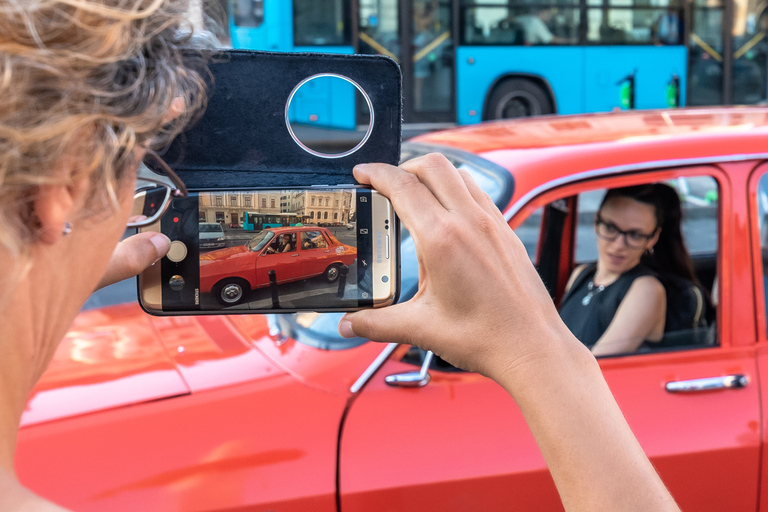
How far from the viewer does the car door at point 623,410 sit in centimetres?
166

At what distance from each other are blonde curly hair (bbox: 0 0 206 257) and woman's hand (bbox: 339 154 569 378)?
0.34 metres

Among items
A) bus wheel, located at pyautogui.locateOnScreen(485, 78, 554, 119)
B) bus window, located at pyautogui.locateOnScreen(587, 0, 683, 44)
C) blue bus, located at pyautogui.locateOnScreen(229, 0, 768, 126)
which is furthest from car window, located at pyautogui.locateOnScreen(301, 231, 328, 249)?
bus window, located at pyautogui.locateOnScreen(587, 0, 683, 44)

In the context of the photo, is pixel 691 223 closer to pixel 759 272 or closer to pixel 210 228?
pixel 759 272

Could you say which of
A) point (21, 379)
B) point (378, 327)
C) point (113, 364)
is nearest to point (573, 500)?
point (378, 327)

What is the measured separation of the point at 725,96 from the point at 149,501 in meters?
12.3

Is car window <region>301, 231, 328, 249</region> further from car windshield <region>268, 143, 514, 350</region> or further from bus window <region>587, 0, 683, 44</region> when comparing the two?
bus window <region>587, 0, 683, 44</region>

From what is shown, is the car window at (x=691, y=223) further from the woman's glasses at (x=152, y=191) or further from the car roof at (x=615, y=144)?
the woman's glasses at (x=152, y=191)

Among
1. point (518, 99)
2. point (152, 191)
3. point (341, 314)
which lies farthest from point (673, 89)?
point (152, 191)

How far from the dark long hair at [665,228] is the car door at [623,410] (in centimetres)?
43

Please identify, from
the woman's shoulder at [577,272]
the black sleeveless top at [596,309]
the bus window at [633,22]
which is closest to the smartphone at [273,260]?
the black sleeveless top at [596,309]

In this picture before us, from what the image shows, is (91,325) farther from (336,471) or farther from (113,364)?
(336,471)

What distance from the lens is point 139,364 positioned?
187cm

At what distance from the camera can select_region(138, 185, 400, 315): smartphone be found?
123cm

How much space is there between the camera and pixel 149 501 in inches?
59.9
